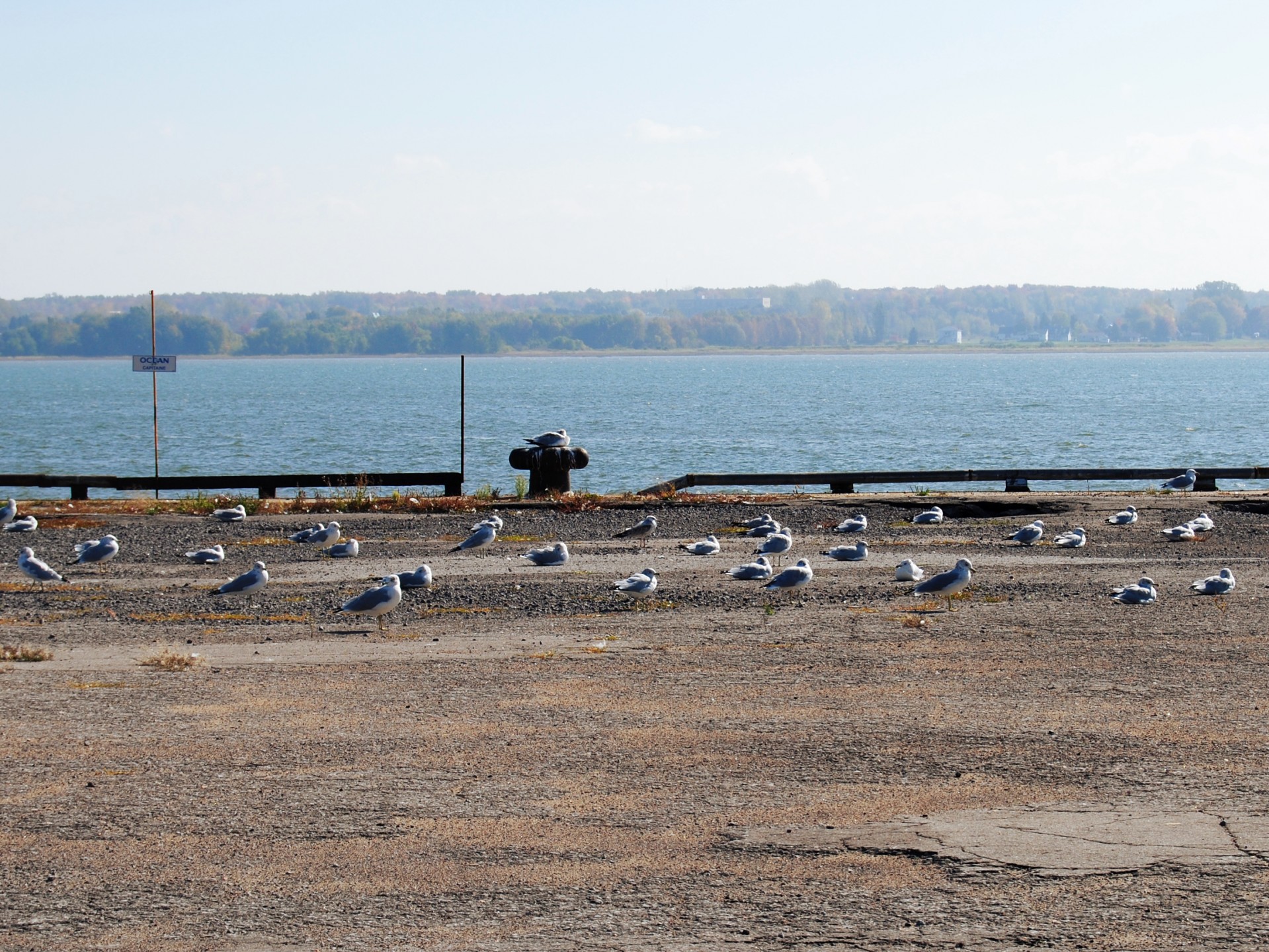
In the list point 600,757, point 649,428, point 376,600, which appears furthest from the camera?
point 649,428

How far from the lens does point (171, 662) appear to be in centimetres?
1013

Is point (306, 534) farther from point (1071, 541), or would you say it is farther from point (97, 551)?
point (1071, 541)

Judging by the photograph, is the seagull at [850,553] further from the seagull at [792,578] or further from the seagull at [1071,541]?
the seagull at [1071,541]

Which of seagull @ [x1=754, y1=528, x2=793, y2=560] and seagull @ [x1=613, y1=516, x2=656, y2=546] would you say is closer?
seagull @ [x1=754, y1=528, x2=793, y2=560]

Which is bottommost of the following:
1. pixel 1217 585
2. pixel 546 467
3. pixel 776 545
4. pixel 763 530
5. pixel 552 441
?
pixel 763 530

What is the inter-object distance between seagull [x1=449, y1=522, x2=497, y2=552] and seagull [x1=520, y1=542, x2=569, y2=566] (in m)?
1.71

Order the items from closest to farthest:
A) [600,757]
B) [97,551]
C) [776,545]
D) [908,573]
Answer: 1. [600,757]
2. [908,573]
3. [97,551]
4. [776,545]

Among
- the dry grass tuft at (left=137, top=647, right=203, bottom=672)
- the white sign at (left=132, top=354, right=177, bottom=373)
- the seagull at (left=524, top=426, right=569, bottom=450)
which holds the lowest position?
the dry grass tuft at (left=137, top=647, right=203, bottom=672)

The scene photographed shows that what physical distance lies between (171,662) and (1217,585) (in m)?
9.40

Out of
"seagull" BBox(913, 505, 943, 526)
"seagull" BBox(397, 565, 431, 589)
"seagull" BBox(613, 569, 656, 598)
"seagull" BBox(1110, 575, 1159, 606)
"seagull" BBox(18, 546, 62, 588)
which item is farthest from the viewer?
"seagull" BBox(913, 505, 943, 526)

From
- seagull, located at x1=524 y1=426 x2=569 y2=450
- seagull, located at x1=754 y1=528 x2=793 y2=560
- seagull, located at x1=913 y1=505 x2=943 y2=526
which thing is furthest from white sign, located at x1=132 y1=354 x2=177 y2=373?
seagull, located at x1=913 y1=505 x2=943 y2=526

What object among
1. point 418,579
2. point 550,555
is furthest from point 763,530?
point 418,579

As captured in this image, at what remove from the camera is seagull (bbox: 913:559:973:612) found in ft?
41.5

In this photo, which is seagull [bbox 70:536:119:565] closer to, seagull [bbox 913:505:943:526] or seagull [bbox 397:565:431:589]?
seagull [bbox 397:565:431:589]
